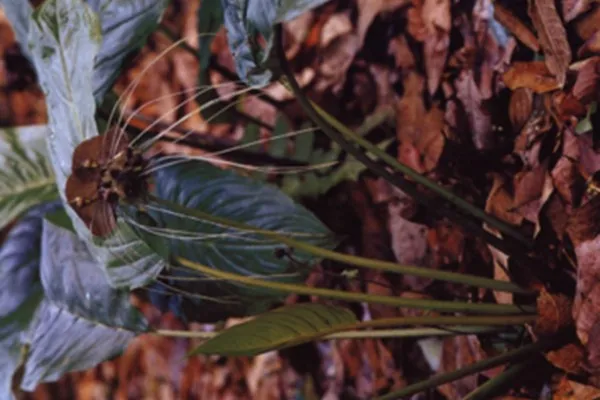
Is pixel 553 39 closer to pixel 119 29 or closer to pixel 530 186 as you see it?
pixel 530 186

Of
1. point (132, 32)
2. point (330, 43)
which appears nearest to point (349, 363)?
point (330, 43)

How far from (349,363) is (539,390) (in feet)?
1.31

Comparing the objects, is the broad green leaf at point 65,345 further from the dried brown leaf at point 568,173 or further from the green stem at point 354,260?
the dried brown leaf at point 568,173

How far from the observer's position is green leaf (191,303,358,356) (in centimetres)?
60

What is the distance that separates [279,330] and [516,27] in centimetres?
35

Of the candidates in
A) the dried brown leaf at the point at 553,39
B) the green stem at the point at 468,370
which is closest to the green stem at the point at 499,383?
the green stem at the point at 468,370

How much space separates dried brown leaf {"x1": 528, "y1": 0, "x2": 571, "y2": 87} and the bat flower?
12.9 inches

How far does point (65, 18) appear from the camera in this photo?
664 millimetres

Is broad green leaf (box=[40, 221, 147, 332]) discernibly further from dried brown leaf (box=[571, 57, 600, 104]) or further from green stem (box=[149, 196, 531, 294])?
dried brown leaf (box=[571, 57, 600, 104])

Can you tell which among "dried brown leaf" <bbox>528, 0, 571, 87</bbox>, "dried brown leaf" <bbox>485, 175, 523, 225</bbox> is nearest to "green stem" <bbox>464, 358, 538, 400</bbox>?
"dried brown leaf" <bbox>485, 175, 523, 225</bbox>

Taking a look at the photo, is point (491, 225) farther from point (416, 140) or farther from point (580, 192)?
point (416, 140)

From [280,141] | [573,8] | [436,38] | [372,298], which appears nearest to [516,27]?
[573,8]

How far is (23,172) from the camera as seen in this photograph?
869mm

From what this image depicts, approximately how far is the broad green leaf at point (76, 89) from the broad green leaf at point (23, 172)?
163 millimetres
